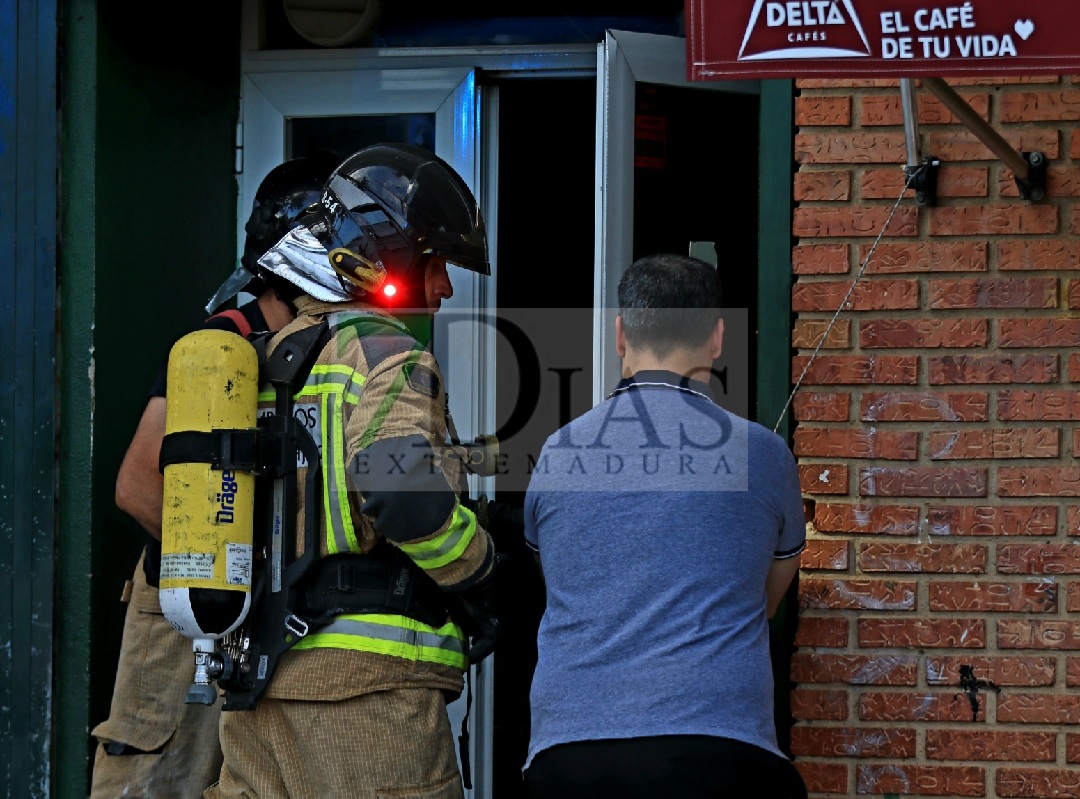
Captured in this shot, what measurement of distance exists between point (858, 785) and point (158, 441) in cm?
205

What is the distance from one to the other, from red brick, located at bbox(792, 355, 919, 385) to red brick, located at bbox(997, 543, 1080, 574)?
520 mm

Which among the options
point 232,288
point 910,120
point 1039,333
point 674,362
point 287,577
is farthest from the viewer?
point 232,288

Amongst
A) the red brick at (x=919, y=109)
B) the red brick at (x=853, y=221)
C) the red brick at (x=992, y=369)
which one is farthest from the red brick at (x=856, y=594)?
the red brick at (x=919, y=109)

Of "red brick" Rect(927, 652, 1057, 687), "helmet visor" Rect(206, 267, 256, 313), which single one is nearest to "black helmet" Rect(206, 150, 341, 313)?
"helmet visor" Rect(206, 267, 256, 313)

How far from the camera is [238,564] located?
321cm

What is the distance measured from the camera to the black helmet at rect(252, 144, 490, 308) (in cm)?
353

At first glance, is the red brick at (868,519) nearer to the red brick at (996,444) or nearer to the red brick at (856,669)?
the red brick at (996,444)

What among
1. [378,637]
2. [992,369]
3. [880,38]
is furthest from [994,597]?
[378,637]

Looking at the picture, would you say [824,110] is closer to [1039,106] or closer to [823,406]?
[1039,106]

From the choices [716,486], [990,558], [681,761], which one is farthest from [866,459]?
[681,761]

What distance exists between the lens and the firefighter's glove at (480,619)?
3.37 meters

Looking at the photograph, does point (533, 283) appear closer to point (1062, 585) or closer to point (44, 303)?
point (44, 303)

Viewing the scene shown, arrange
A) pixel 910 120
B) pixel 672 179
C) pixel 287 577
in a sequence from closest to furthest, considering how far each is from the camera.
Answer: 1. pixel 287 577
2. pixel 910 120
3. pixel 672 179

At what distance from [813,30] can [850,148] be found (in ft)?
2.89
